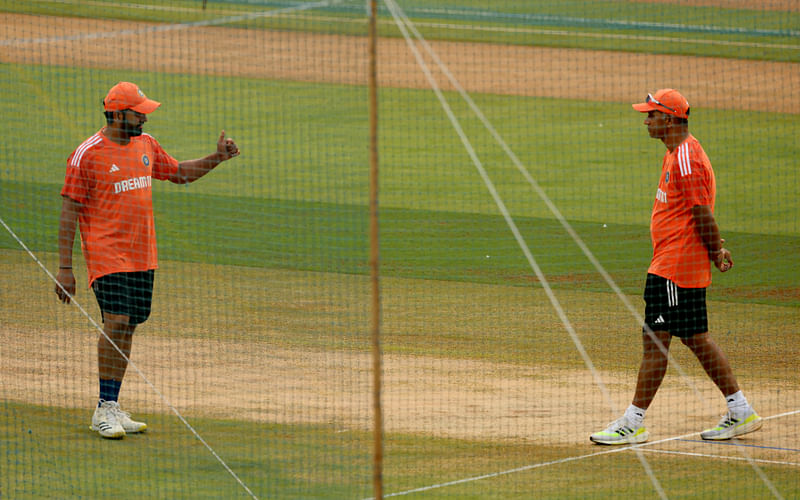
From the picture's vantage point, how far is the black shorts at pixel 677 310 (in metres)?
8.26

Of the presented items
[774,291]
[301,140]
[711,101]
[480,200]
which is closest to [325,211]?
[480,200]

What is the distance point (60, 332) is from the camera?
11.3m

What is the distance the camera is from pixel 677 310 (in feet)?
27.1

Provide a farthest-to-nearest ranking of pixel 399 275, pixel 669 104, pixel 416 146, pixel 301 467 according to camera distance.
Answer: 1. pixel 416 146
2. pixel 399 275
3. pixel 669 104
4. pixel 301 467

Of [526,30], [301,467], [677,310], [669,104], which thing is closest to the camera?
[301,467]

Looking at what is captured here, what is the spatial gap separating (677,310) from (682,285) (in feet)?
0.59

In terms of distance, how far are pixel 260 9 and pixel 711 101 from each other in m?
14.9

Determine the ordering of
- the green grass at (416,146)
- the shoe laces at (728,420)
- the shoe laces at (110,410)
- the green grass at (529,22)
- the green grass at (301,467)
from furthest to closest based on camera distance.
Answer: the green grass at (529,22) → the green grass at (416,146) → the shoe laces at (728,420) → the shoe laces at (110,410) → the green grass at (301,467)

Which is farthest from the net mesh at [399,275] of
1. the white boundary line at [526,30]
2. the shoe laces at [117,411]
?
the white boundary line at [526,30]

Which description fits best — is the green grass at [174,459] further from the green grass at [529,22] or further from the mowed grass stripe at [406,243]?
the green grass at [529,22]

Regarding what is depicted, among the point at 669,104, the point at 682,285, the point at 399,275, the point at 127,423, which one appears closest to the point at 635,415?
the point at 682,285

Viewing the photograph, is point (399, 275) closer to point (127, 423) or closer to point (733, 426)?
point (127, 423)

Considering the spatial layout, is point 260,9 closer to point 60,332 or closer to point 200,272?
point 200,272

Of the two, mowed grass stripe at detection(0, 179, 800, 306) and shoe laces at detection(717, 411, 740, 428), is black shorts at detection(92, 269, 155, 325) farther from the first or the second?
mowed grass stripe at detection(0, 179, 800, 306)
